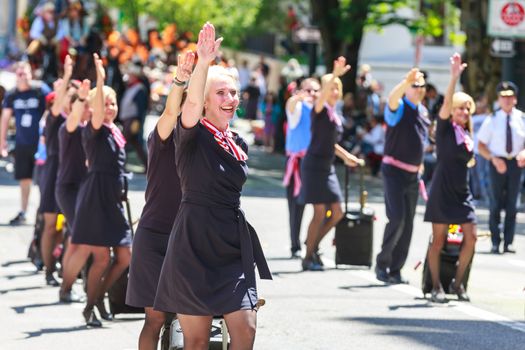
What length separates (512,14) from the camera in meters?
22.4

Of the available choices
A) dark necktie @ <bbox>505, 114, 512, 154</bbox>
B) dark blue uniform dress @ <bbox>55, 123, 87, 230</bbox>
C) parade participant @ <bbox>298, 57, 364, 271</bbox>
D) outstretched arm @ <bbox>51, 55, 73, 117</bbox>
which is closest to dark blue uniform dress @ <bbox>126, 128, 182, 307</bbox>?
dark blue uniform dress @ <bbox>55, 123, 87, 230</bbox>

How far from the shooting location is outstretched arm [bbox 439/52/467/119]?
12.2 meters

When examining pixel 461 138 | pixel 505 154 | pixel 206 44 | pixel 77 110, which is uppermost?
pixel 206 44

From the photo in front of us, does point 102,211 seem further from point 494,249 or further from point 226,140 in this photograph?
point 494,249

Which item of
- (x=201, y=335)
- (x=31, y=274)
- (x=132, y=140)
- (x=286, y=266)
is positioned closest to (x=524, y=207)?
(x=132, y=140)

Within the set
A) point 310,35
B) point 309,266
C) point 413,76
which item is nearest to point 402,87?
point 413,76

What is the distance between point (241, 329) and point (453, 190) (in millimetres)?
5904

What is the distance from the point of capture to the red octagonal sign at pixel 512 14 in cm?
2242

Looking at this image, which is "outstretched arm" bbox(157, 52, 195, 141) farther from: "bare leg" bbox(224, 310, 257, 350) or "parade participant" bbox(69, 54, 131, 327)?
"parade participant" bbox(69, 54, 131, 327)

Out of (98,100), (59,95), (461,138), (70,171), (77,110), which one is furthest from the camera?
(59,95)

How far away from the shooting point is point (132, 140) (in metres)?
25.5

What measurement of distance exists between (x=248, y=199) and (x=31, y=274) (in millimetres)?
8368

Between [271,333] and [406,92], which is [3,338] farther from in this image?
[406,92]

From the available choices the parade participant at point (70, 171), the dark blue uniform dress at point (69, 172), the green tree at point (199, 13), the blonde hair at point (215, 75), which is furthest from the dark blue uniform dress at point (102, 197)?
the green tree at point (199, 13)
